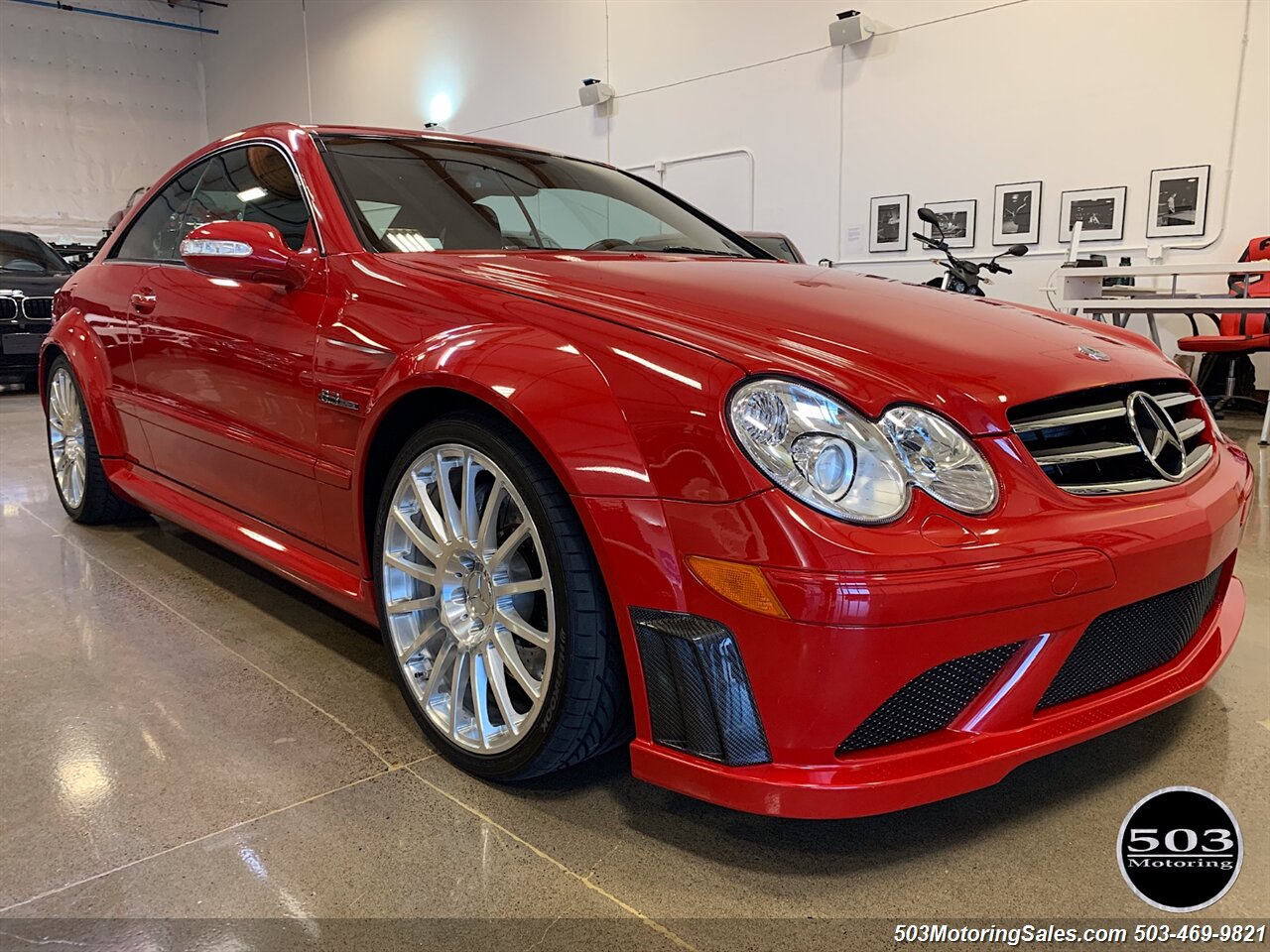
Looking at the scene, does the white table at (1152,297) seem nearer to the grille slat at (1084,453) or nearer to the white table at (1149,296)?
the white table at (1149,296)

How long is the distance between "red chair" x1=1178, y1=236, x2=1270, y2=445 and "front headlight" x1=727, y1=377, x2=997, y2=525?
4902 millimetres

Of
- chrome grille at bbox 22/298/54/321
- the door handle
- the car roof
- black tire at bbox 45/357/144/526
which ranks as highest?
the car roof

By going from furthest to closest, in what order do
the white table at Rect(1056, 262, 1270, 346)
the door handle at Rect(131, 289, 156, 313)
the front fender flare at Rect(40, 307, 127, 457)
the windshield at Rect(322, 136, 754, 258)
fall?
the white table at Rect(1056, 262, 1270, 346), the front fender flare at Rect(40, 307, 127, 457), the door handle at Rect(131, 289, 156, 313), the windshield at Rect(322, 136, 754, 258)

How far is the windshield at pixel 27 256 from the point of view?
7281mm

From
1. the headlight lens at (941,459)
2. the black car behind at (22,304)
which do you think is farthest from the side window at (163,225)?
the black car behind at (22,304)

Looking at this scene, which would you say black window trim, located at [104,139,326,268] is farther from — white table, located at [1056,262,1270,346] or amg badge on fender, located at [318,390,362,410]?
white table, located at [1056,262,1270,346]

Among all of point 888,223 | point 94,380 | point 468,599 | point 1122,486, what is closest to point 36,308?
point 94,380

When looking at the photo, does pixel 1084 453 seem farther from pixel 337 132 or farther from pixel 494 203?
pixel 337 132

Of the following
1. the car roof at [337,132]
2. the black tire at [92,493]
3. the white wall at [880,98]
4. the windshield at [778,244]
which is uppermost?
the white wall at [880,98]

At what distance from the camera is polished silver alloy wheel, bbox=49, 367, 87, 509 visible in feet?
9.71

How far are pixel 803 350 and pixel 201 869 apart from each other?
109 centimetres

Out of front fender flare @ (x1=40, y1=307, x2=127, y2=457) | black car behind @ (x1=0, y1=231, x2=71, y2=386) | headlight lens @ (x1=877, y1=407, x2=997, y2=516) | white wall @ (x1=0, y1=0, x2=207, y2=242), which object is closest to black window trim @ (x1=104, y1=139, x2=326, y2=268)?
front fender flare @ (x1=40, y1=307, x2=127, y2=457)

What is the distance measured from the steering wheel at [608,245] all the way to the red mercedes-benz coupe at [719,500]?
4.8 inches

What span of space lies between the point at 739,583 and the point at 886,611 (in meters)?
0.18
